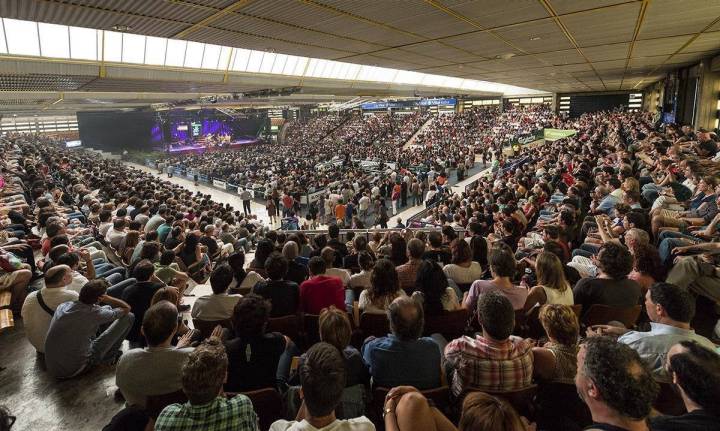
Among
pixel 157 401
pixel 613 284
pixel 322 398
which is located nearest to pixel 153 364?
pixel 157 401

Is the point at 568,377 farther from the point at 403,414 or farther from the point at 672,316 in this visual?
the point at 403,414

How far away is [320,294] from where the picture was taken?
3604mm

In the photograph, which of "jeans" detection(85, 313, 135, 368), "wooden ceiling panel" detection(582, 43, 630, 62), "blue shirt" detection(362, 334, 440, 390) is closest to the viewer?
"blue shirt" detection(362, 334, 440, 390)

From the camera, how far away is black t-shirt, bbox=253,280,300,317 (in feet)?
11.6

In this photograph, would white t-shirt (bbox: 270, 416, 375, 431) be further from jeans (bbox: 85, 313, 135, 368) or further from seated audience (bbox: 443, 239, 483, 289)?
seated audience (bbox: 443, 239, 483, 289)

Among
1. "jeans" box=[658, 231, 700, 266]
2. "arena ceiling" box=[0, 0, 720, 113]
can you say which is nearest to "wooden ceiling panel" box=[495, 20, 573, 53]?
"arena ceiling" box=[0, 0, 720, 113]

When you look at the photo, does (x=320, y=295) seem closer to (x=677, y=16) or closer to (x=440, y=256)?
(x=440, y=256)

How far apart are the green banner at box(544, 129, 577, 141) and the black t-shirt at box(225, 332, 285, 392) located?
23.1m

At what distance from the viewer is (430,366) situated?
2.28 metres

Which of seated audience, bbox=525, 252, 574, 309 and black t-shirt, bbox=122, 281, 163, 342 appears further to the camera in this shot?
black t-shirt, bbox=122, 281, 163, 342

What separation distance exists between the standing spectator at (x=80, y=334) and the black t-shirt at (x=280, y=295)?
4.48 ft

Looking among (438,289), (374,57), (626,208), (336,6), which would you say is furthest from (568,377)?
(374,57)

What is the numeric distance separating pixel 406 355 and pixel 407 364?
0.05 meters

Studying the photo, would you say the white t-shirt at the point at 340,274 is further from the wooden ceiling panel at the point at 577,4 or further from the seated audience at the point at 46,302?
the wooden ceiling panel at the point at 577,4
